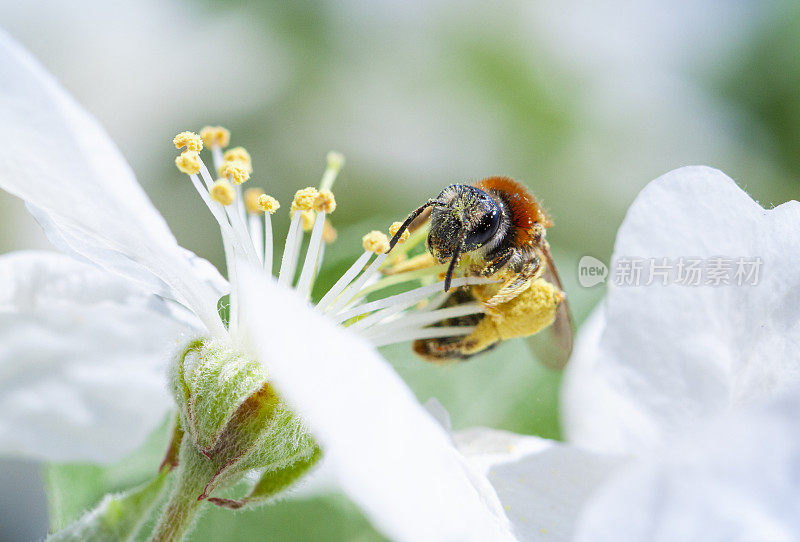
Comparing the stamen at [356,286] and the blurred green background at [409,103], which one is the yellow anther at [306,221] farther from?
the blurred green background at [409,103]

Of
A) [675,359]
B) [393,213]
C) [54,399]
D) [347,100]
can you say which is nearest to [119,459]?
[54,399]

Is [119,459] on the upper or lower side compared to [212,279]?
lower

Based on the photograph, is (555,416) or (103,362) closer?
(103,362)

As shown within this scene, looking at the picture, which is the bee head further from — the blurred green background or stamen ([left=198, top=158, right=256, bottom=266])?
the blurred green background

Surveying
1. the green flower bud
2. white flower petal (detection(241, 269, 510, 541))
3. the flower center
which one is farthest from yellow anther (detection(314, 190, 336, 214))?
white flower petal (detection(241, 269, 510, 541))

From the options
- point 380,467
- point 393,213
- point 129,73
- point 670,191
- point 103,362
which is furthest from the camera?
point 129,73

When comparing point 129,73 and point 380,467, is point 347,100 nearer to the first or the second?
point 129,73
